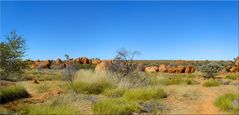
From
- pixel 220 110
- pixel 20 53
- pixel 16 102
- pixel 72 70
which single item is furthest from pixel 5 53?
pixel 220 110

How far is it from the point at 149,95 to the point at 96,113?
3767 millimetres

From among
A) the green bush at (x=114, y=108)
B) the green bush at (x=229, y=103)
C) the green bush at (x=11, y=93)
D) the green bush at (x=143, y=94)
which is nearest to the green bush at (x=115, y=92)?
the green bush at (x=143, y=94)

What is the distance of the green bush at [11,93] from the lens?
46.3 ft

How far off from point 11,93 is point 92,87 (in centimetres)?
338

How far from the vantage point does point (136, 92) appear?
1420 centimetres

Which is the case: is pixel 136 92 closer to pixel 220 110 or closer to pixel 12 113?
pixel 220 110

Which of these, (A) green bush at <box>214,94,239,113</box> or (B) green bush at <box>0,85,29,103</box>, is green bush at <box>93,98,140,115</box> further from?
(B) green bush at <box>0,85,29,103</box>

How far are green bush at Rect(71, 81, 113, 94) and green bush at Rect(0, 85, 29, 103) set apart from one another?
216cm

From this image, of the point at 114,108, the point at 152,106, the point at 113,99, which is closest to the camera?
the point at 114,108

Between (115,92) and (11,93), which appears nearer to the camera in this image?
(11,93)

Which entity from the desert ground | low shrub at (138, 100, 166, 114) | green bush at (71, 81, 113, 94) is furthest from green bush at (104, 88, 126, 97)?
low shrub at (138, 100, 166, 114)

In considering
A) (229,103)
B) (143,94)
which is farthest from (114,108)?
(229,103)

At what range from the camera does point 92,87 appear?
16.6 m

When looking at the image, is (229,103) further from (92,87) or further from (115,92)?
(92,87)
